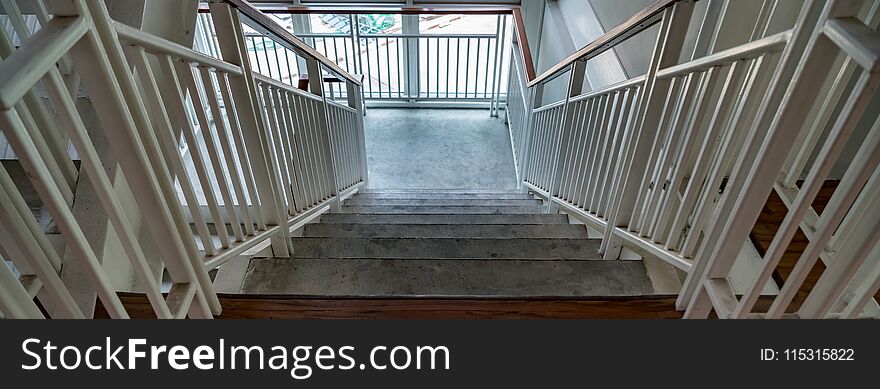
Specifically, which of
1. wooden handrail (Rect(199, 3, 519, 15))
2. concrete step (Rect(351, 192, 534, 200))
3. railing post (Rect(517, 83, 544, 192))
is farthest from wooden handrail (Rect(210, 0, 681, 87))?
concrete step (Rect(351, 192, 534, 200))

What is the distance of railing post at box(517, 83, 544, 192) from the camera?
292cm

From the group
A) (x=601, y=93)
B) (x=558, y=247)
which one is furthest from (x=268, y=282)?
(x=601, y=93)

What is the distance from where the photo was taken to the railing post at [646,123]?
1.20 meters

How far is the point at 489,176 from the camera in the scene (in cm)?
432


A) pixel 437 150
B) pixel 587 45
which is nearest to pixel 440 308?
pixel 587 45

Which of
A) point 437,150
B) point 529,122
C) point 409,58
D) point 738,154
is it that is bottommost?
point 437,150

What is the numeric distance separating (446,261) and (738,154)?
105 centimetres

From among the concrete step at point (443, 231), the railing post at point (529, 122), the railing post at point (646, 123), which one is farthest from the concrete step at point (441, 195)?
the railing post at point (646, 123)

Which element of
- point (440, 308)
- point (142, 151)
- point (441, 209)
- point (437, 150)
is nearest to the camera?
point (142, 151)

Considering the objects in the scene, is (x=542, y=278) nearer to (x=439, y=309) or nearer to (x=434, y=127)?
(x=439, y=309)

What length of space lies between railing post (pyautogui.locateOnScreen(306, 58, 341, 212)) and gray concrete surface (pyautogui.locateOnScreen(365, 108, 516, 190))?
179cm

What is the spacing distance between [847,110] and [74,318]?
131cm

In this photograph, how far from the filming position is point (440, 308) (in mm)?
1303

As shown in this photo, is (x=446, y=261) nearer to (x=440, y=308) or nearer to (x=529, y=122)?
(x=440, y=308)
